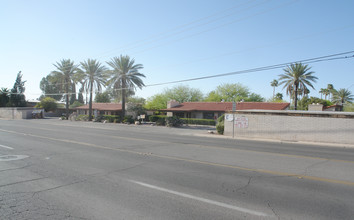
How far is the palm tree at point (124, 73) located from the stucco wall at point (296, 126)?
22.8m

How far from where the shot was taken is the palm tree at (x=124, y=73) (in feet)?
129

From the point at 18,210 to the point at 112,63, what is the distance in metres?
37.8

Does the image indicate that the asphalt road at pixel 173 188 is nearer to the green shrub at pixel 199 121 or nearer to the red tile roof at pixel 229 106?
the red tile roof at pixel 229 106

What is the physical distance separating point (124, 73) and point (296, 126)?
2926 centimetres

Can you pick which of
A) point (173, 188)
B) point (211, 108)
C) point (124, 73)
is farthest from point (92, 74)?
point (173, 188)

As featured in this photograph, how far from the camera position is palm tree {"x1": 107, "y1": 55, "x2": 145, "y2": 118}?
39312mm

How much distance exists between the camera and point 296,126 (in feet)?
61.3

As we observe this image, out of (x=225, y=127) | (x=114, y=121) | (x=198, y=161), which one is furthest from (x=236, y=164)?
(x=114, y=121)

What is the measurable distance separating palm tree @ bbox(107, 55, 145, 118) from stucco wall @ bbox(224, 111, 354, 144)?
74.7 ft

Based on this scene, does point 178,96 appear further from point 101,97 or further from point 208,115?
point 101,97

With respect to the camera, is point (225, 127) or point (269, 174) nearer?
point (269, 174)

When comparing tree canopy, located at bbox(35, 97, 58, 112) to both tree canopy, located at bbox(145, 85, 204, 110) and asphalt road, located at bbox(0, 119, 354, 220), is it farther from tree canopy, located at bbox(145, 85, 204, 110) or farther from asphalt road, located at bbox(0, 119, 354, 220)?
asphalt road, located at bbox(0, 119, 354, 220)

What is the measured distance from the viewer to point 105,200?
4.73 metres

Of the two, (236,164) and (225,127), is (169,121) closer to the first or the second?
(225,127)
